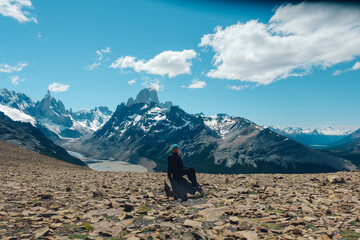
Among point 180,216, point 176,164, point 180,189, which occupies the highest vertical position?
point 176,164

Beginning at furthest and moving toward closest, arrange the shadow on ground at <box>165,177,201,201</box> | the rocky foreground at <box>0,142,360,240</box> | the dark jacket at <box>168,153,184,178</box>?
1. the dark jacket at <box>168,153,184,178</box>
2. the shadow on ground at <box>165,177,201,201</box>
3. the rocky foreground at <box>0,142,360,240</box>

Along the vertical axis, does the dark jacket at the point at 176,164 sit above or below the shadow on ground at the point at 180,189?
above

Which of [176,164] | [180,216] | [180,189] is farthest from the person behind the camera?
[176,164]

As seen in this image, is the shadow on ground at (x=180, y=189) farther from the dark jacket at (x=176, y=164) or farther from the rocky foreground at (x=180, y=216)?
the dark jacket at (x=176, y=164)

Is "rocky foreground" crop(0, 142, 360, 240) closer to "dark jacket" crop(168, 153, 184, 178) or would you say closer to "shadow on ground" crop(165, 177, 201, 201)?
"shadow on ground" crop(165, 177, 201, 201)

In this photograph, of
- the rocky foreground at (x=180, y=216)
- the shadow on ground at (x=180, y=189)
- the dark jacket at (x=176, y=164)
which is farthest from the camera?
the dark jacket at (x=176, y=164)

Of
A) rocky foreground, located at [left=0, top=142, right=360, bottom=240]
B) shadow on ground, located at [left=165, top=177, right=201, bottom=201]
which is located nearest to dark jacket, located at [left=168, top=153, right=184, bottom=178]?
shadow on ground, located at [left=165, top=177, right=201, bottom=201]

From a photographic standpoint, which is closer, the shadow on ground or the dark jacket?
the shadow on ground

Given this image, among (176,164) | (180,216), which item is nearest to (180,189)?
(176,164)

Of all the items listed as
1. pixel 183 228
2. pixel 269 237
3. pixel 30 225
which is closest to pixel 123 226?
pixel 183 228

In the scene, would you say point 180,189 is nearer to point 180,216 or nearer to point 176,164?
point 176,164

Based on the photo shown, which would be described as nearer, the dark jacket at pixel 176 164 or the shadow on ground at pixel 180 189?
the shadow on ground at pixel 180 189

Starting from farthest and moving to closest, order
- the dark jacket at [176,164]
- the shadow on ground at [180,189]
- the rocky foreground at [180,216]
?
the dark jacket at [176,164] → the shadow on ground at [180,189] → the rocky foreground at [180,216]

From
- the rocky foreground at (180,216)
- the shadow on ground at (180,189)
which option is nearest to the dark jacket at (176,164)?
the shadow on ground at (180,189)
